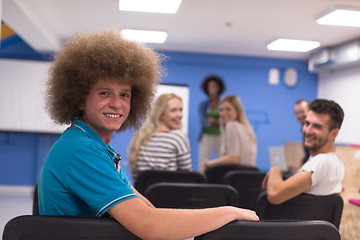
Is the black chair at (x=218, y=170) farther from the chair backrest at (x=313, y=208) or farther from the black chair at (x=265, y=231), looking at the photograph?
the black chair at (x=265, y=231)

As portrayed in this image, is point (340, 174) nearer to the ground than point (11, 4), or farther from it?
nearer to the ground

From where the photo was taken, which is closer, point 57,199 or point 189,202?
point 57,199

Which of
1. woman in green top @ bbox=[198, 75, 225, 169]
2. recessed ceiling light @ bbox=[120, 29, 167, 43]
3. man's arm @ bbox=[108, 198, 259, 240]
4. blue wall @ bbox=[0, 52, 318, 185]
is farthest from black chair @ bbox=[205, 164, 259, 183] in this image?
blue wall @ bbox=[0, 52, 318, 185]

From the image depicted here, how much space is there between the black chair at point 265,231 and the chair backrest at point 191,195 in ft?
3.07

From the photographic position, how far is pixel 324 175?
1792mm

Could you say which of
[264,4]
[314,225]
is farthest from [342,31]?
[314,225]

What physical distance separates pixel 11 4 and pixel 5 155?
323 centimetres

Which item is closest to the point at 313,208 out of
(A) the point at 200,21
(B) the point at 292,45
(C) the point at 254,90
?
(A) the point at 200,21

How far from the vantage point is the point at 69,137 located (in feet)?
3.40

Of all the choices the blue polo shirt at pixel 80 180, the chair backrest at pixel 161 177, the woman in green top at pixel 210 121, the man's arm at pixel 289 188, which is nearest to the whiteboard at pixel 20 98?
the woman in green top at pixel 210 121

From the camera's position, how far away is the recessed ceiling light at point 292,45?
19.0 ft

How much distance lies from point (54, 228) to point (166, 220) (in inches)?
10.7

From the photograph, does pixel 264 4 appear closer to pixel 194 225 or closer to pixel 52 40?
pixel 52 40

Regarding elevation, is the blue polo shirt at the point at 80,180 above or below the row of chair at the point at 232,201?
above
